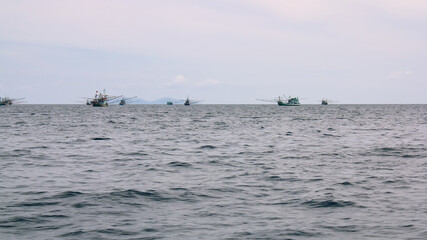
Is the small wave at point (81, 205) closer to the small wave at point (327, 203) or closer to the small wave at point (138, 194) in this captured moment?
the small wave at point (138, 194)

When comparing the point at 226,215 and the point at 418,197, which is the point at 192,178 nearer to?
the point at 226,215

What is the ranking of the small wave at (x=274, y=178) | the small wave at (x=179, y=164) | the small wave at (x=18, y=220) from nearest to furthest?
the small wave at (x=18, y=220)
the small wave at (x=274, y=178)
the small wave at (x=179, y=164)

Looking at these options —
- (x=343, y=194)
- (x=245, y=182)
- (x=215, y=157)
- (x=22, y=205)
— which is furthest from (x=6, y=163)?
(x=343, y=194)

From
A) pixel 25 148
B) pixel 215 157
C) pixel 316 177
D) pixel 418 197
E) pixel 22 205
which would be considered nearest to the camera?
pixel 22 205

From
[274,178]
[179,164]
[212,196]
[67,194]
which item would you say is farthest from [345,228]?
[179,164]

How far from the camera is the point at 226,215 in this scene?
40.6 ft

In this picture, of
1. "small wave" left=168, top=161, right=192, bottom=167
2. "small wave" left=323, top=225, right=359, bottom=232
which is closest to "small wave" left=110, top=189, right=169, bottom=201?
"small wave" left=323, top=225, right=359, bottom=232

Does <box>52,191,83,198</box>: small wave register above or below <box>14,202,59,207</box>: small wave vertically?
above

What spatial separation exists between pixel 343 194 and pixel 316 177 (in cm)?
357

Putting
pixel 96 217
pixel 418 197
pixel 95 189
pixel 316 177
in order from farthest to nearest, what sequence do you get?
pixel 316 177
pixel 95 189
pixel 418 197
pixel 96 217

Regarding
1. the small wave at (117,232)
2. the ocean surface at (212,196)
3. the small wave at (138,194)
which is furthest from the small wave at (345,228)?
the small wave at (138,194)

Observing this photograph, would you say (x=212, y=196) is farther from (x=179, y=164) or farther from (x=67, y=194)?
(x=179, y=164)

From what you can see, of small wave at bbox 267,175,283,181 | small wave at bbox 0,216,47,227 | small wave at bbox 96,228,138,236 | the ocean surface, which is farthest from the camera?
small wave at bbox 267,175,283,181

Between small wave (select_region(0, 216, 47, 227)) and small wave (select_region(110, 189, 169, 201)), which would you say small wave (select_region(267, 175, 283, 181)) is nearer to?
small wave (select_region(110, 189, 169, 201))
